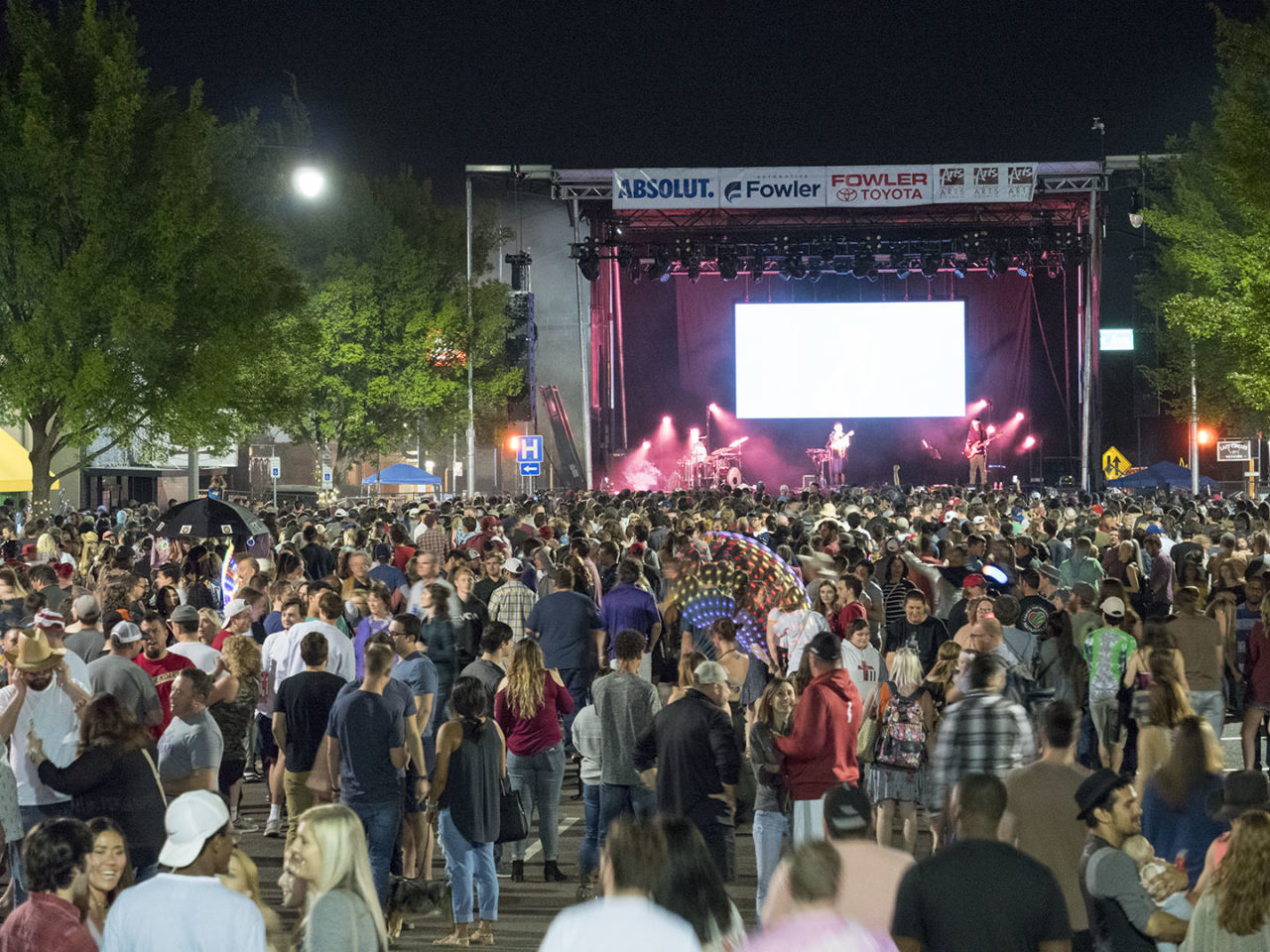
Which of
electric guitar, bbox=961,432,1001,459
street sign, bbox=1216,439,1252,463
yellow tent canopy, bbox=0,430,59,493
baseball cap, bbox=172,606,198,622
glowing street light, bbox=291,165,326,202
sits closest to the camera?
baseball cap, bbox=172,606,198,622

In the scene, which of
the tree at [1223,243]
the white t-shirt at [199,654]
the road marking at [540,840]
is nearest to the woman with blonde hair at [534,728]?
the road marking at [540,840]

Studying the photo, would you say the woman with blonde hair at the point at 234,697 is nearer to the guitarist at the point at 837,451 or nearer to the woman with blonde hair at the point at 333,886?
the woman with blonde hair at the point at 333,886

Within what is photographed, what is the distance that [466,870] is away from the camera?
7.88 m

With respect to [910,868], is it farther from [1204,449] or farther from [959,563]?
[1204,449]

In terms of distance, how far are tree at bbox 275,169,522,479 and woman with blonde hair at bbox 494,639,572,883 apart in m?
34.0

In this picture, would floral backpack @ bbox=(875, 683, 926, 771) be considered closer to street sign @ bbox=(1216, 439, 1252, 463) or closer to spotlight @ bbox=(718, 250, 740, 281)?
street sign @ bbox=(1216, 439, 1252, 463)

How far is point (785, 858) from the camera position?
173 inches

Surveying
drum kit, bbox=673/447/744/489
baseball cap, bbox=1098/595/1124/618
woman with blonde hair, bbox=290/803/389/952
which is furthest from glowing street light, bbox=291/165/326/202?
drum kit, bbox=673/447/744/489

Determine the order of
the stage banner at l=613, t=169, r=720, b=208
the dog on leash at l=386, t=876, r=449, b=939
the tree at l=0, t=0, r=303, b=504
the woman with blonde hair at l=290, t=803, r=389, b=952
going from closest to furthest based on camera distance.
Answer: the woman with blonde hair at l=290, t=803, r=389, b=952 < the dog on leash at l=386, t=876, r=449, b=939 < the tree at l=0, t=0, r=303, b=504 < the stage banner at l=613, t=169, r=720, b=208

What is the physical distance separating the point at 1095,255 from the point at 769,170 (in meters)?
9.03

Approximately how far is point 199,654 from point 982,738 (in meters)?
4.62

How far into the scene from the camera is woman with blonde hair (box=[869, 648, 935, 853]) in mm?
8617

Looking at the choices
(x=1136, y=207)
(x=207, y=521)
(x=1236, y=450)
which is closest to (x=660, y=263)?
(x=1136, y=207)

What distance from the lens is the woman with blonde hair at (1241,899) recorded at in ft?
15.7
